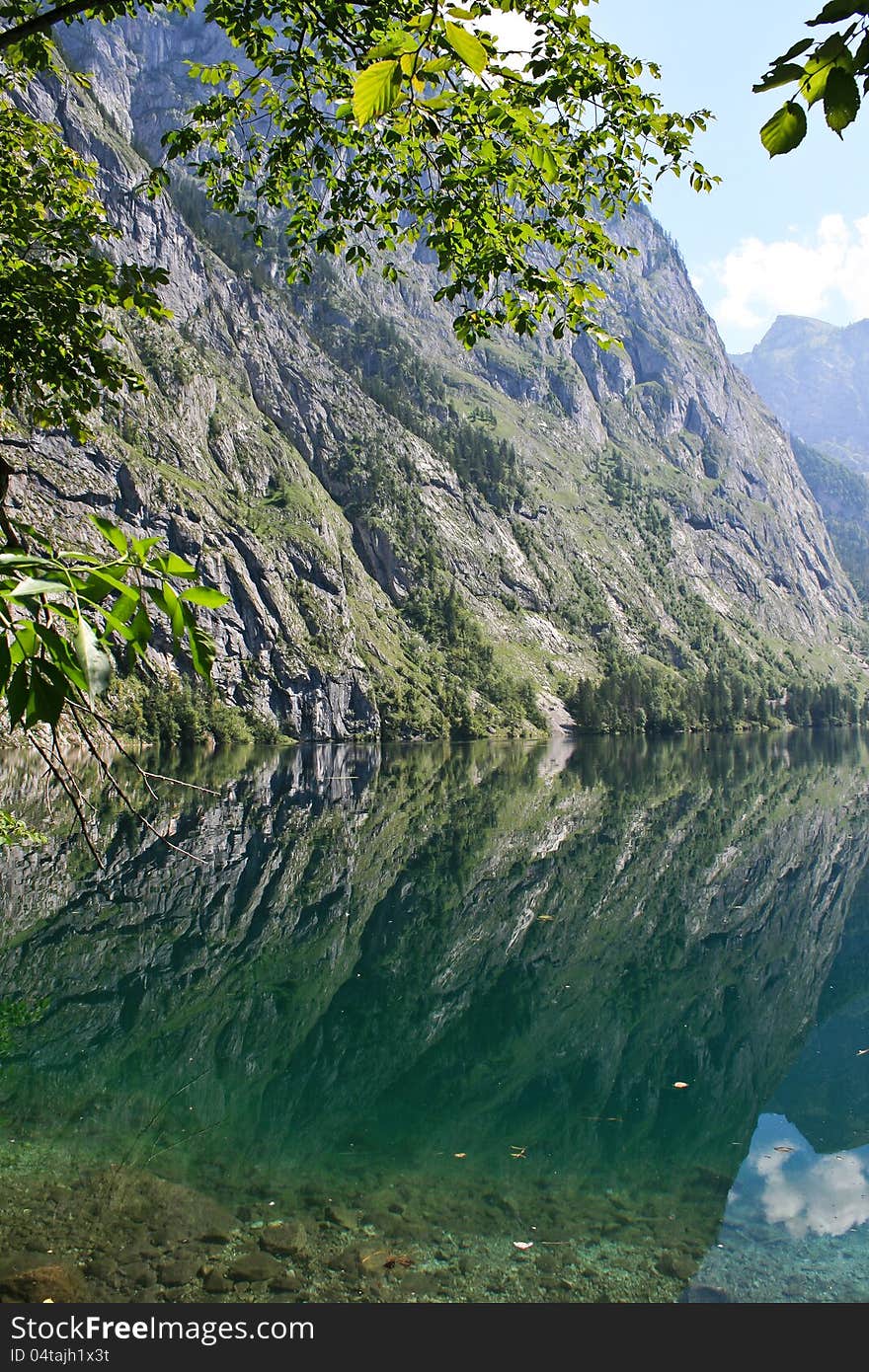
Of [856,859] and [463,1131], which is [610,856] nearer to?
[856,859]

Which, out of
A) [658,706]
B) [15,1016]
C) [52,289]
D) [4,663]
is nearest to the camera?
[4,663]

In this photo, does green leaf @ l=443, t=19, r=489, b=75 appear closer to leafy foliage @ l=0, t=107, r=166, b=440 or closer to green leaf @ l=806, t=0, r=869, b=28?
green leaf @ l=806, t=0, r=869, b=28

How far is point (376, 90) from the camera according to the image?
2789 millimetres

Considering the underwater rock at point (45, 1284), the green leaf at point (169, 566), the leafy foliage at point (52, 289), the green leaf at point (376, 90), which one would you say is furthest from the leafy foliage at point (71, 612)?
the underwater rock at point (45, 1284)

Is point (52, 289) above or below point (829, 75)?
above

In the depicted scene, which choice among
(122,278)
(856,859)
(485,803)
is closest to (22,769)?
(485,803)

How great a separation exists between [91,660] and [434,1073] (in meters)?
14.7

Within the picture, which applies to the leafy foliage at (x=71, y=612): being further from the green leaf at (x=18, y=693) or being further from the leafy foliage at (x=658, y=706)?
the leafy foliage at (x=658, y=706)

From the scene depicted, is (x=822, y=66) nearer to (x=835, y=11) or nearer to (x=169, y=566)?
(x=835, y=11)

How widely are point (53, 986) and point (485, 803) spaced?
36.4 metres

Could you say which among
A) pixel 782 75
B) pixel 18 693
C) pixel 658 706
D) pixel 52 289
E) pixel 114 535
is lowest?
pixel 18 693

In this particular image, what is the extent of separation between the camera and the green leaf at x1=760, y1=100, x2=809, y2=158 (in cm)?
263

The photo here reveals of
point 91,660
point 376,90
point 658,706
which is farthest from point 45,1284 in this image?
point 658,706

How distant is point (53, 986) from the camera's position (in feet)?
58.4
